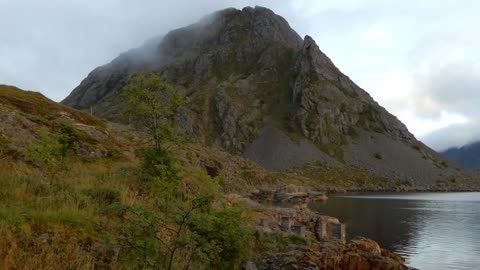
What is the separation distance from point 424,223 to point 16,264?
215 ft

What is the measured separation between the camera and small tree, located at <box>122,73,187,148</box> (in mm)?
20078

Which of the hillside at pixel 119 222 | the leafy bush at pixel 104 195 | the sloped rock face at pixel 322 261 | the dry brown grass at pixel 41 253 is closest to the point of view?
the dry brown grass at pixel 41 253

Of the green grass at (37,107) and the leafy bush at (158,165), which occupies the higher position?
the green grass at (37,107)

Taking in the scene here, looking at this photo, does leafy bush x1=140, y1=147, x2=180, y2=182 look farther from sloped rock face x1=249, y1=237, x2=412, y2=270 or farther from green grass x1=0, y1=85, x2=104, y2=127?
green grass x1=0, y1=85, x2=104, y2=127

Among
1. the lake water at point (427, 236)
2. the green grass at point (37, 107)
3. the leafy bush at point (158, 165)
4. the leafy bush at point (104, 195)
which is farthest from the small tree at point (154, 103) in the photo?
the green grass at point (37, 107)

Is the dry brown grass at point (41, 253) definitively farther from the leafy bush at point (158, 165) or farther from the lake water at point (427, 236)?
the lake water at point (427, 236)

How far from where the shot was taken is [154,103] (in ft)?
67.3

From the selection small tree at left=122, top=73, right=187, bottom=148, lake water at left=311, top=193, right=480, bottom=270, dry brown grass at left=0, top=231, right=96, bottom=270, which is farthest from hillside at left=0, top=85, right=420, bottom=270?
lake water at left=311, top=193, right=480, bottom=270

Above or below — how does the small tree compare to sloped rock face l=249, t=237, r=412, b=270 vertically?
above

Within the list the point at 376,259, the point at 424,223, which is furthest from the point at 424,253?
the point at 424,223

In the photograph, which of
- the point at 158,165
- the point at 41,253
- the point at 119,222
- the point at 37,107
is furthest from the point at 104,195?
the point at 37,107

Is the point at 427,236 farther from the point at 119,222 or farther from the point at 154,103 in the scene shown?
the point at 119,222

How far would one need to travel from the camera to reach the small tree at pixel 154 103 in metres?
20.1

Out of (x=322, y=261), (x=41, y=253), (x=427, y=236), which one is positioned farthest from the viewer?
(x=427, y=236)
